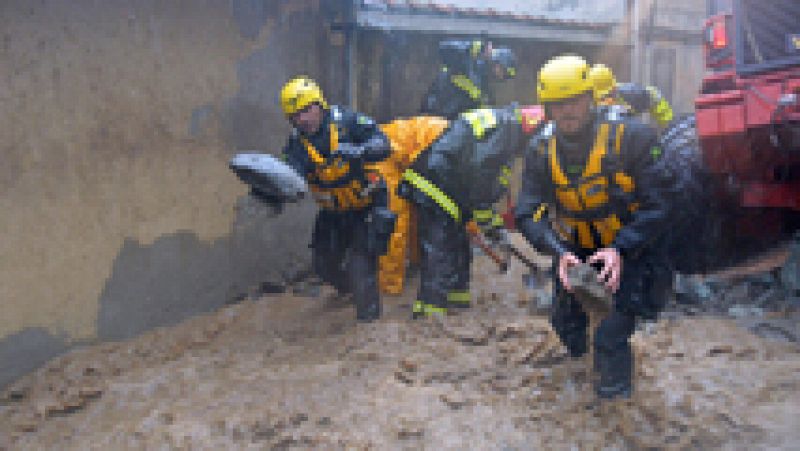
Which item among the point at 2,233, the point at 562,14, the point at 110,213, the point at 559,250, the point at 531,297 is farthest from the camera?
the point at 562,14

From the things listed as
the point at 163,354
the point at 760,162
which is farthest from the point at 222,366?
the point at 760,162

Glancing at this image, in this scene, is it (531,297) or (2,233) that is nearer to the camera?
(2,233)

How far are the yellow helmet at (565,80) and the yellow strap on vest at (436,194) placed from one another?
1.84 m

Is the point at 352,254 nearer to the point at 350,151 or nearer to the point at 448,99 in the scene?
the point at 350,151

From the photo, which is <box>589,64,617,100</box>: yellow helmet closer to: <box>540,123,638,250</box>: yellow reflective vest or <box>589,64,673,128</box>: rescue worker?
<box>589,64,673,128</box>: rescue worker

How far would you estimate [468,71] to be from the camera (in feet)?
20.5

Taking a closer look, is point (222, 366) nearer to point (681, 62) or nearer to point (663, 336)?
point (663, 336)

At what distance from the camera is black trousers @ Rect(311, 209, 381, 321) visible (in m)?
4.88

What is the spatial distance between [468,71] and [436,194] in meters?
1.89

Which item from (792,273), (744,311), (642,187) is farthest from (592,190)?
(792,273)

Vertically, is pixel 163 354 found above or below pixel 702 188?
below

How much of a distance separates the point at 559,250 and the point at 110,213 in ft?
10.6

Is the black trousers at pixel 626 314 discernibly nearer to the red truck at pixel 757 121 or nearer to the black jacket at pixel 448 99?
the red truck at pixel 757 121

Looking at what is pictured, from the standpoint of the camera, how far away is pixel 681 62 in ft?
33.3
